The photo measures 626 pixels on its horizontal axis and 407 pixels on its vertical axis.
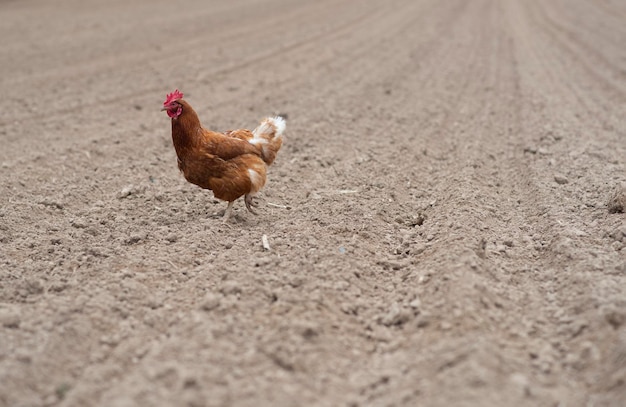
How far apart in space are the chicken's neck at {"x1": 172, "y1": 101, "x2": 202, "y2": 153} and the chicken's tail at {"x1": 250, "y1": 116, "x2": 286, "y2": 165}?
0.58 metres

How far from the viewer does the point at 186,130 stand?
15.8 feet

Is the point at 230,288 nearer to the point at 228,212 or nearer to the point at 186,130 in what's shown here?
the point at 228,212

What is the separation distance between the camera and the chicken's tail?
532cm

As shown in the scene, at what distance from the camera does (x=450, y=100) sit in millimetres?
9516

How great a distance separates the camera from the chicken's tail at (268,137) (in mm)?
5316

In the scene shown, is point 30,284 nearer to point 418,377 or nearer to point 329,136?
point 418,377

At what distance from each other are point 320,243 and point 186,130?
143 cm

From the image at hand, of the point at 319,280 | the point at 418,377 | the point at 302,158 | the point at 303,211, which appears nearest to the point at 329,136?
the point at 302,158

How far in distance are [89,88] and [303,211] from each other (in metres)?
5.75

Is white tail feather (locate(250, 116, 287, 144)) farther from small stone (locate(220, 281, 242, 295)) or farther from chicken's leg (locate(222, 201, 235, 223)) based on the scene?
small stone (locate(220, 281, 242, 295))

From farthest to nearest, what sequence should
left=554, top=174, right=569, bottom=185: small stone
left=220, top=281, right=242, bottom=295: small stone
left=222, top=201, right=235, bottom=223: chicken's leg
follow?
1. left=554, top=174, right=569, bottom=185: small stone
2. left=222, top=201, right=235, bottom=223: chicken's leg
3. left=220, top=281, right=242, bottom=295: small stone

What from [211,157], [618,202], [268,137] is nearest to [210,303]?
[211,157]

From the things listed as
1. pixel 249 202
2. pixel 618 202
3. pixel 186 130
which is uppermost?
pixel 186 130

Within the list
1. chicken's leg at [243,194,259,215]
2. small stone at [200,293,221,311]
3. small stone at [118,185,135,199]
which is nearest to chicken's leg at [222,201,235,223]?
chicken's leg at [243,194,259,215]
